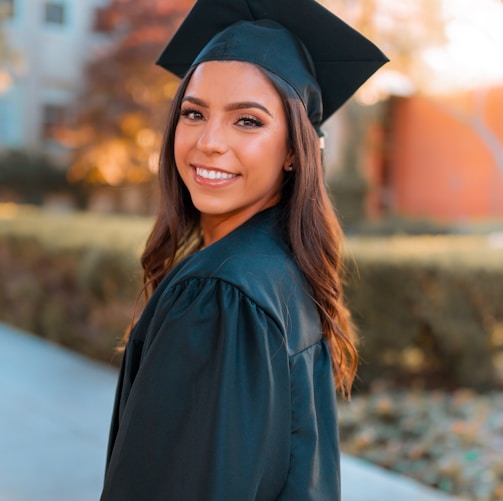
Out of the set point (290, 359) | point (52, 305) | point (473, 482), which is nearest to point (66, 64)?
point (52, 305)

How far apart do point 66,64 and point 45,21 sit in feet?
4.25

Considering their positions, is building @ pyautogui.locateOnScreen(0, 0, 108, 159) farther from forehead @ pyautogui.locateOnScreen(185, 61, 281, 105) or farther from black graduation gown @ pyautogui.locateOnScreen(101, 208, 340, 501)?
black graduation gown @ pyautogui.locateOnScreen(101, 208, 340, 501)

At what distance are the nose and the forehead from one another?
6cm

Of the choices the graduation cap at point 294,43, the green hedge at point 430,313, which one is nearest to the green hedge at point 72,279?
the green hedge at point 430,313

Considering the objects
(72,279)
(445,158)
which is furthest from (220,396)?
(445,158)

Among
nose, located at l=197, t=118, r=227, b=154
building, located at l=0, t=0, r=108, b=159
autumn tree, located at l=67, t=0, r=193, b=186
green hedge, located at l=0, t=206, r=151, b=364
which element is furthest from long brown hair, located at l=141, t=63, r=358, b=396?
building, located at l=0, t=0, r=108, b=159

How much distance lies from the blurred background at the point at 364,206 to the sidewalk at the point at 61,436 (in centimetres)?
42

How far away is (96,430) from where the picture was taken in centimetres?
421

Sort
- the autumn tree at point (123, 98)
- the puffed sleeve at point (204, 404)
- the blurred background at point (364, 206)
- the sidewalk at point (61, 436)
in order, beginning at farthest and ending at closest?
the autumn tree at point (123, 98), the blurred background at point (364, 206), the sidewalk at point (61, 436), the puffed sleeve at point (204, 404)

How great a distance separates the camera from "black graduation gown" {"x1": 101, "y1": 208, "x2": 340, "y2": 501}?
1154 millimetres

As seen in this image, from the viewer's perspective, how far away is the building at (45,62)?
1867 centimetres

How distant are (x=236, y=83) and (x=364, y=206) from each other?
49.5 ft

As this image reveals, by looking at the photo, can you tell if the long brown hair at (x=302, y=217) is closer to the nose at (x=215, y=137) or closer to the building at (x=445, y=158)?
the nose at (x=215, y=137)

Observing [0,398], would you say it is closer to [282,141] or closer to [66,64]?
[282,141]
